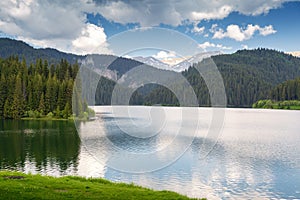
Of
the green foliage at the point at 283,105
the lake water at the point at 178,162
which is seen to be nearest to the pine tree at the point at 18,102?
the lake water at the point at 178,162

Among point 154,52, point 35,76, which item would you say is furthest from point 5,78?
point 154,52

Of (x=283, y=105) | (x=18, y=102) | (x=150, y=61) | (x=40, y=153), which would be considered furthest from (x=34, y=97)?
(x=283, y=105)

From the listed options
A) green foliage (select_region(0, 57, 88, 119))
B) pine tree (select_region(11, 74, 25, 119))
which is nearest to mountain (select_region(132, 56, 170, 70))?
green foliage (select_region(0, 57, 88, 119))

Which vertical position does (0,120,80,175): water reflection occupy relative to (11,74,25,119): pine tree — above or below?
below

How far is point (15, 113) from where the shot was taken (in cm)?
10506

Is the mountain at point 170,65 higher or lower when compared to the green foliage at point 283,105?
higher

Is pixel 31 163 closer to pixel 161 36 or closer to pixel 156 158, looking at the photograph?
pixel 156 158

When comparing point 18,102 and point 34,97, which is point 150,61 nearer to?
point 18,102

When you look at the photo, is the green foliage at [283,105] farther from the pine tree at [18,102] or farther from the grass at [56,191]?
the grass at [56,191]

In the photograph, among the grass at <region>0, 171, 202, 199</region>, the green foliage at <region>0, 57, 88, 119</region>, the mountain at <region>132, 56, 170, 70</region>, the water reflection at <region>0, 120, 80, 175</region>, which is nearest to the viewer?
the grass at <region>0, 171, 202, 199</region>

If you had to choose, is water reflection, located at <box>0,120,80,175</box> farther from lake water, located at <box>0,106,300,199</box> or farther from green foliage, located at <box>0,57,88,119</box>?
green foliage, located at <box>0,57,88,119</box>

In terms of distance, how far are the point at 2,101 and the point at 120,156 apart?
277ft

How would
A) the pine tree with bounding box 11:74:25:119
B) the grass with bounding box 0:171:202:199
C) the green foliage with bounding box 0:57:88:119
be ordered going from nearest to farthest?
the grass with bounding box 0:171:202:199, the pine tree with bounding box 11:74:25:119, the green foliage with bounding box 0:57:88:119

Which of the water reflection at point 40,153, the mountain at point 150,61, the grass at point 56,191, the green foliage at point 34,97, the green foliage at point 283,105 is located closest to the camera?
the grass at point 56,191
